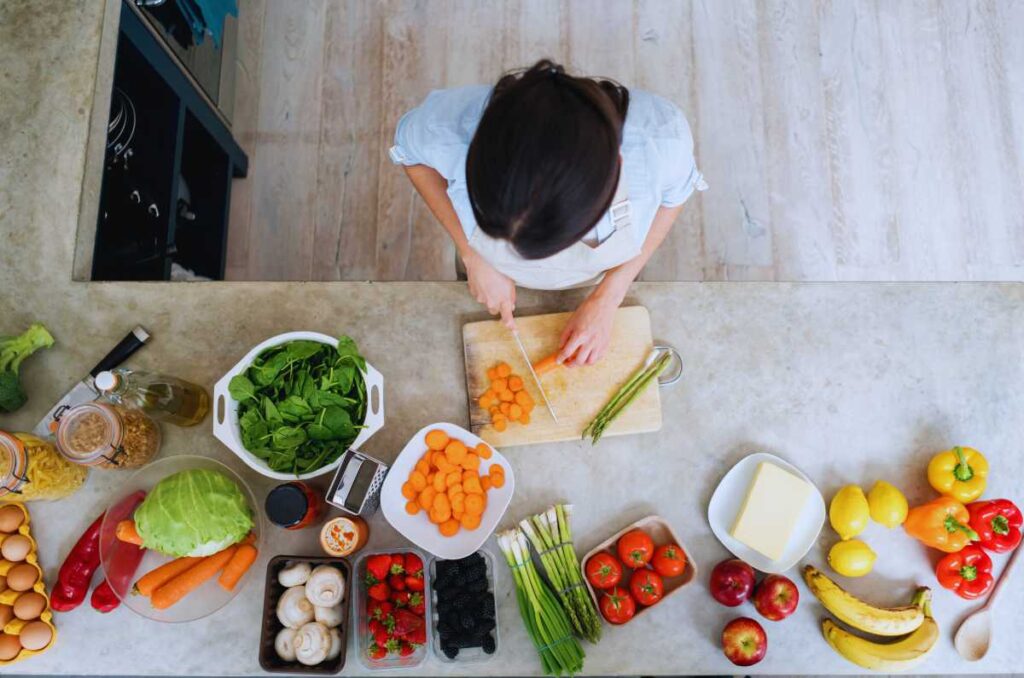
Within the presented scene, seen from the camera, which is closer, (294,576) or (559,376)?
(294,576)

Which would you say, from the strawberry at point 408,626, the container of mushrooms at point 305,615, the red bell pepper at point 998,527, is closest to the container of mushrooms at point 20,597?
the container of mushrooms at point 305,615

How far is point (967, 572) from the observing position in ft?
3.91

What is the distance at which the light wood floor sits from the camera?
220 cm

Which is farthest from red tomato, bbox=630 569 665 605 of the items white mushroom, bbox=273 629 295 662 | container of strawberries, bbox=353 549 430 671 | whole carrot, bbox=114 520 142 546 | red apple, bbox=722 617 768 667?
whole carrot, bbox=114 520 142 546

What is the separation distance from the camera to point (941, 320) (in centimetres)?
133

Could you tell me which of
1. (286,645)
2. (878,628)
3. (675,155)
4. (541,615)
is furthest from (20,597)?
(878,628)

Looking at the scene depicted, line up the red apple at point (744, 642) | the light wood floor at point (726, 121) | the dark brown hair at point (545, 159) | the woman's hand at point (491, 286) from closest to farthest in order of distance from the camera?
the dark brown hair at point (545, 159) < the red apple at point (744, 642) < the woman's hand at point (491, 286) < the light wood floor at point (726, 121)

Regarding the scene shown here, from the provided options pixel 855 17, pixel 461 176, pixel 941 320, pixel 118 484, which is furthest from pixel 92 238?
pixel 855 17

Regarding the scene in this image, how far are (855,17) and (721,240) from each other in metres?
1.01

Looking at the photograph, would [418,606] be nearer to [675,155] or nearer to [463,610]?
[463,610]

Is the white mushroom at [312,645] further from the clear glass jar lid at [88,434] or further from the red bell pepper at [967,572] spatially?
the red bell pepper at [967,572]

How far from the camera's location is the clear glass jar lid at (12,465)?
1.08m

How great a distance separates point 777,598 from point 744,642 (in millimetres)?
101

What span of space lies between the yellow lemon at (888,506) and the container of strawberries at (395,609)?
2.83 feet
